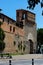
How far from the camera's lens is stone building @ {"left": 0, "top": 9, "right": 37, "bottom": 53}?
56072mm

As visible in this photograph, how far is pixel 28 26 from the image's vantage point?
66875mm

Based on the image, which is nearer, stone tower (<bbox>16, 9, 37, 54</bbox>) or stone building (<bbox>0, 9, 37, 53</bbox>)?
stone building (<bbox>0, 9, 37, 53</bbox>)

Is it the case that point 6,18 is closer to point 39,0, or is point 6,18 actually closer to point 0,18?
point 0,18

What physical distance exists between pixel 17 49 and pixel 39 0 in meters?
47.6

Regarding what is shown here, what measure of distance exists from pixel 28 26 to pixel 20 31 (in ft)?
14.4

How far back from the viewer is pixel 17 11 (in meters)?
68.1

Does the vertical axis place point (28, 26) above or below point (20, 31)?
above

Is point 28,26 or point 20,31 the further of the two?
point 28,26

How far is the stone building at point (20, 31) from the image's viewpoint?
56.1 m

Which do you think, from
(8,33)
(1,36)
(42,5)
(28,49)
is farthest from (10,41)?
(42,5)

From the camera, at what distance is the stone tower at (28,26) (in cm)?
6534

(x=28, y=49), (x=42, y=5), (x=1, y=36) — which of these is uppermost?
(x=42, y=5)

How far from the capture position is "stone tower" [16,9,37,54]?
214ft

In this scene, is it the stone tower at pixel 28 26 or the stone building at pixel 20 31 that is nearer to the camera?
the stone building at pixel 20 31
